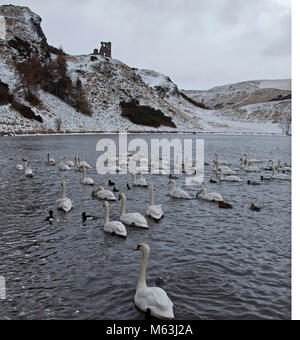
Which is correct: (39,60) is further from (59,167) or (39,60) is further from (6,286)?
(6,286)

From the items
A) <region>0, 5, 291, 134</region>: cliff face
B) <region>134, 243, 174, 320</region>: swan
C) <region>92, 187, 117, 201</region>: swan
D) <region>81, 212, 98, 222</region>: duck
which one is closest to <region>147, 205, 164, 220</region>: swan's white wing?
<region>81, 212, 98, 222</region>: duck

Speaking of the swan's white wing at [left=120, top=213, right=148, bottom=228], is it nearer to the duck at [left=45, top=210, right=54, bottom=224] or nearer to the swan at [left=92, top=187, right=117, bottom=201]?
the duck at [left=45, top=210, right=54, bottom=224]

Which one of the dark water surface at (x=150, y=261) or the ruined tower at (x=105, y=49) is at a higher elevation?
the ruined tower at (x=105, y=49)

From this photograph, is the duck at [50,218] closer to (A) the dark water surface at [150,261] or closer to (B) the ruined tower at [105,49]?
(A) the dark water surface at [150,261]

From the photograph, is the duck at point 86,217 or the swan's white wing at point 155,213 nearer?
the duck at point 86,217

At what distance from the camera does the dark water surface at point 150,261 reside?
6855 millimetres

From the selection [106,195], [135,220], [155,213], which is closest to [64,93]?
[106,195]

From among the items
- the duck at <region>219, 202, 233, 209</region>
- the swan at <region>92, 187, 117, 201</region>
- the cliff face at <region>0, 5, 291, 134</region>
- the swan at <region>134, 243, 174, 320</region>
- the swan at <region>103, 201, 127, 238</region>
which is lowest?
the swan at <region>134, 243, 174, 320</region>

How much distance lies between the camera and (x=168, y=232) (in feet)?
37.3

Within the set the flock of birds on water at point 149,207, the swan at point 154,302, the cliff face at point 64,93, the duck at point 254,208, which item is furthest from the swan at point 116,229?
the cliff face at point 64,93

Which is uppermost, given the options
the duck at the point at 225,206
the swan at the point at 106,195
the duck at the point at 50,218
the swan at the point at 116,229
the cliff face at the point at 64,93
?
the cliff face at the point at 64,93

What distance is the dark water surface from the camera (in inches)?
270
